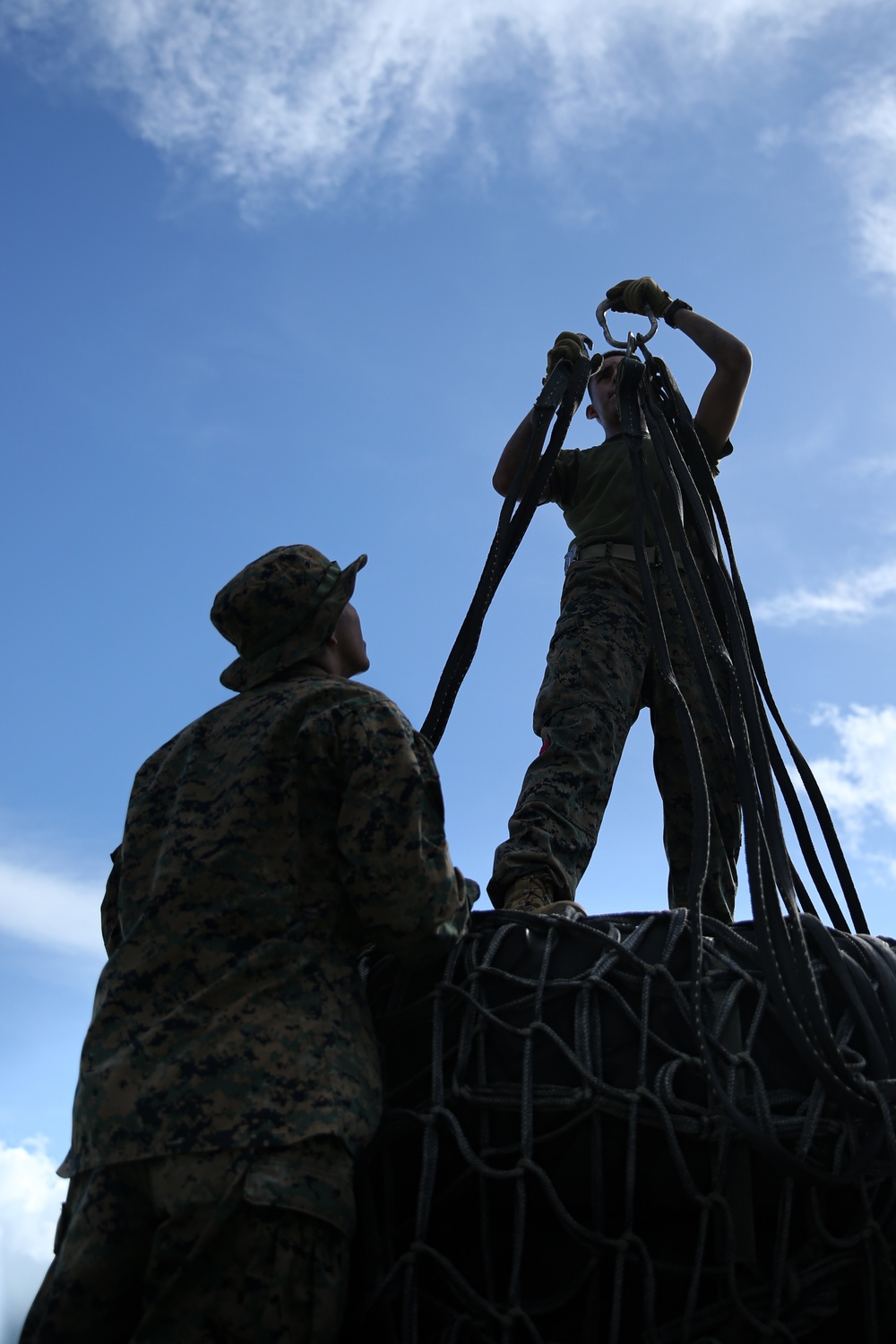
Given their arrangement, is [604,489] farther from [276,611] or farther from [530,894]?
[276,611]

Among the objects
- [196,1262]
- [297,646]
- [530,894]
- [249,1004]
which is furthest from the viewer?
[530,894]

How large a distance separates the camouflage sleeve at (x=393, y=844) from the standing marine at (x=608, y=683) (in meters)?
1.00

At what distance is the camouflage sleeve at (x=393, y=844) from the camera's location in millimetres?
2297

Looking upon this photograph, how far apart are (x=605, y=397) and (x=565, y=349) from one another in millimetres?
692

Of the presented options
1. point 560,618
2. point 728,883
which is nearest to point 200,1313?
point 728,883

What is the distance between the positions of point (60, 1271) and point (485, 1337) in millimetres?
720

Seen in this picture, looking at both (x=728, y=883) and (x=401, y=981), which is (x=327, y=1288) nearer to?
(x=401, y=981)

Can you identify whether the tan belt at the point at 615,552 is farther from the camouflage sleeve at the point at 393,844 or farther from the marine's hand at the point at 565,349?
the camouflage sleeve at the point at 393,844

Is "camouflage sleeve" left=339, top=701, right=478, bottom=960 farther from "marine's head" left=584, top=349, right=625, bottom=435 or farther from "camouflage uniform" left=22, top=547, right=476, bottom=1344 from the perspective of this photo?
"marine's head" left=584, top=349, right=625, bottom=435

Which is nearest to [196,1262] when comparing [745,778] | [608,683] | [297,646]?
[297,646]

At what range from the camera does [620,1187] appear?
230 cm

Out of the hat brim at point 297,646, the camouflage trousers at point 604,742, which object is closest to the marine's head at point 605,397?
the camouflage trousers at point 604,742

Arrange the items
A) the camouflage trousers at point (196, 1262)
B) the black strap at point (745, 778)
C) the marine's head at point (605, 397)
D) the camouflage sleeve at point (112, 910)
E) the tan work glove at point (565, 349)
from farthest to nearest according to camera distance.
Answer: the marine's head at point (605, 397)
the tan work glove at point (565, 349)
the camouflage sleeve at point (112, 910)
the black strap at point (745, 778)
the camouflage trousers at point (196, 1262)

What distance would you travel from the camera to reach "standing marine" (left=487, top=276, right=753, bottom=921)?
3.64 m
